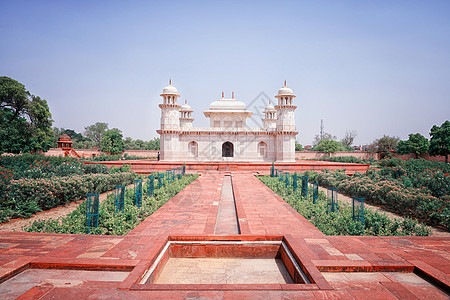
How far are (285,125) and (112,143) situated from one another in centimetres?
2738

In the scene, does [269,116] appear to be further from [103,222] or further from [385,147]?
[103,222]

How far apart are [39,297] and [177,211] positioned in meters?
3.89

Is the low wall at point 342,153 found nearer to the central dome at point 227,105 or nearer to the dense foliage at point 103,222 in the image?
the central dome at point 227,105

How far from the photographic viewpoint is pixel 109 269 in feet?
11.2

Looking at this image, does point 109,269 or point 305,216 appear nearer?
point 109,269

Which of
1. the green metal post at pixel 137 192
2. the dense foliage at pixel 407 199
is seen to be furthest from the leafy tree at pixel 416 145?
the green metal post at pixel 137 192

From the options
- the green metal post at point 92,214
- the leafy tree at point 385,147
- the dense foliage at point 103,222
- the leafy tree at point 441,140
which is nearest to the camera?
the dense foliage at point 103,222

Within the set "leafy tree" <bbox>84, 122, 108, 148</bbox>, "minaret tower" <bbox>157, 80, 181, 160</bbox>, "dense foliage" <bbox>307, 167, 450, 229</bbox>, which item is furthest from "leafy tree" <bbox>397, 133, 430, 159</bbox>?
"leafy tree" <bbox>84, 122, 108, 148</bbox>

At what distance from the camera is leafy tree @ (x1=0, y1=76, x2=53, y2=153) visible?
81.5 feet

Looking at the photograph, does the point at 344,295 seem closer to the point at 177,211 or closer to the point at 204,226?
the point at 204,226

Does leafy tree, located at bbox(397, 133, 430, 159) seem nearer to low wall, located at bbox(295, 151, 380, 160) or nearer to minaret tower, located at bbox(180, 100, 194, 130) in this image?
low wall, located at bbox(295, 151, 380, 160)

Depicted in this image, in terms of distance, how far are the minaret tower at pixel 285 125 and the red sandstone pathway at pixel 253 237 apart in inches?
808

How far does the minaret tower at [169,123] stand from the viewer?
25.6 metres

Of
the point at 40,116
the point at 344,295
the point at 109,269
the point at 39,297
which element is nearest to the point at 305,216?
the point at 344,295
